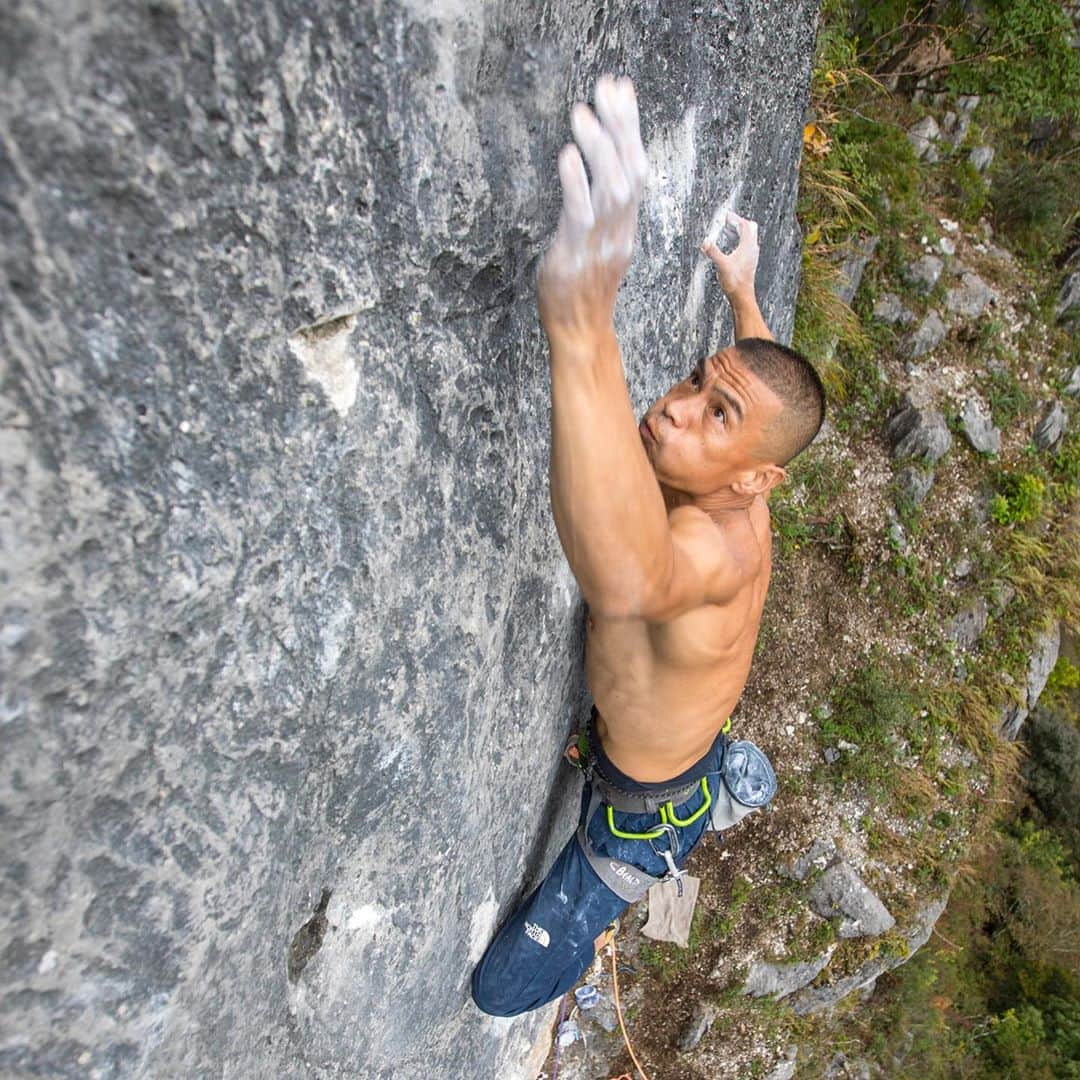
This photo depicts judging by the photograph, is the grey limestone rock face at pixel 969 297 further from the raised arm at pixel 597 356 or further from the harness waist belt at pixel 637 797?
the raised arm at pixel 597 356

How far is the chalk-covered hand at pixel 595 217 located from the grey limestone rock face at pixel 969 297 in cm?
680

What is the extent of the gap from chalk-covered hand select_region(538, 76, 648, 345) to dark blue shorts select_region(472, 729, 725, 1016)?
2031 mm

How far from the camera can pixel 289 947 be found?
2.10 m

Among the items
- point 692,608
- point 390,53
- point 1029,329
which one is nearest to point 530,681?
point 692,608

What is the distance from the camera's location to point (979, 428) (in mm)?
6988

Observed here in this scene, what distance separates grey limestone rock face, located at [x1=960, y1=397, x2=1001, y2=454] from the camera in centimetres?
695

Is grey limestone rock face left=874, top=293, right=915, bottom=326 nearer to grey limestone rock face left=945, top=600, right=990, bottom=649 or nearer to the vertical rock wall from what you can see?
grey limestone rock face left=945, top=600, right=990, bottom=649

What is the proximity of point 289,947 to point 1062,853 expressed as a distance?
31.6ft

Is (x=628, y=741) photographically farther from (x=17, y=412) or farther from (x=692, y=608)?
(x=17, y=412)

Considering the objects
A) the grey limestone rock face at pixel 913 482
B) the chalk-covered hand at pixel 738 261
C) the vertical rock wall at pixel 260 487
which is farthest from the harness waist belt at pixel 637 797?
the grey limestone rock face at pixel 913 482

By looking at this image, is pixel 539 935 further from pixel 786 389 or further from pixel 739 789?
pixel 786 389

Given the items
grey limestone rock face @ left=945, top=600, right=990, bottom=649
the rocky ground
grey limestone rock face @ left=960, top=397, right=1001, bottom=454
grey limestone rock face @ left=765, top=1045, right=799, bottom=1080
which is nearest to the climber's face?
the rocky ground

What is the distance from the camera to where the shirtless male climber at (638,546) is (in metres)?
1.53

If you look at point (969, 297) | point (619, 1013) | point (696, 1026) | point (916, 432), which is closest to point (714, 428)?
point (619, 1013)
